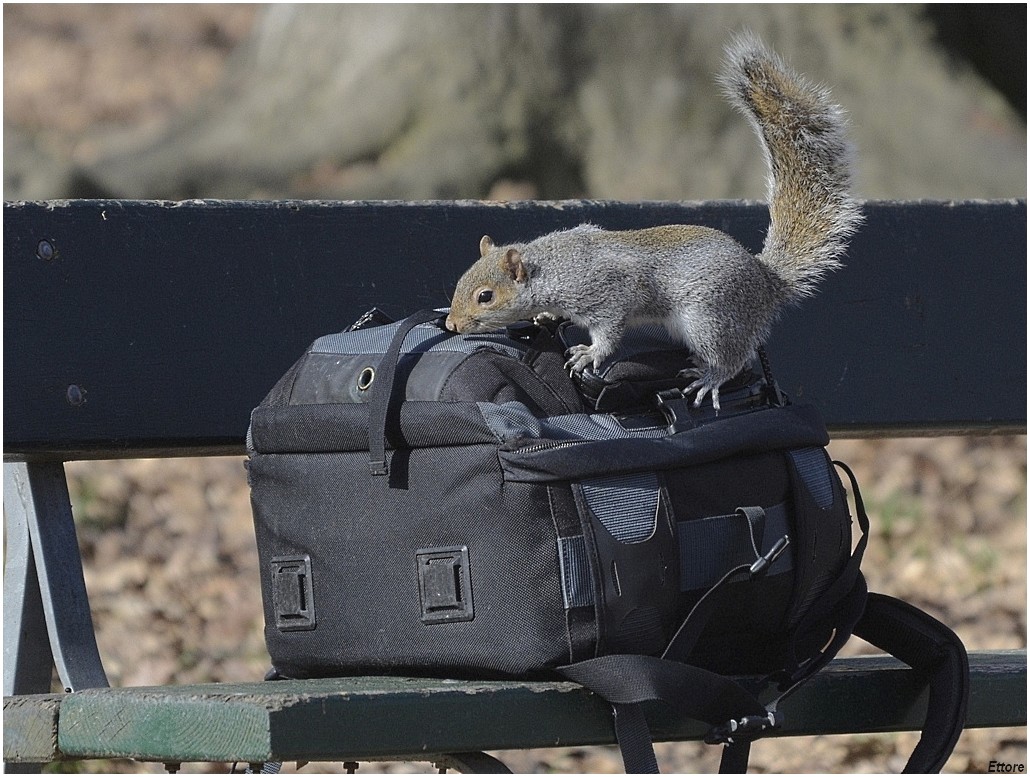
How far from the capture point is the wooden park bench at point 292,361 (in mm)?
1651

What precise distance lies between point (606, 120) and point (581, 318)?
3.74m

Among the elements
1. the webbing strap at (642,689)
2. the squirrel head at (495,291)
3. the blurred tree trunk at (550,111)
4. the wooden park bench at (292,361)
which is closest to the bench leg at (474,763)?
the wooden park bench at (292,361)

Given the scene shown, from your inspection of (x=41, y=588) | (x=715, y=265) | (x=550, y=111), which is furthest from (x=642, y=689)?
(x=550, y=111)

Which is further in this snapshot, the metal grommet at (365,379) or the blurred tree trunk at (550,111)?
the blurred tree trunk at (550,111)

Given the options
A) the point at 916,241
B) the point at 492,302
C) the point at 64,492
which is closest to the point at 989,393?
the point at 916,241

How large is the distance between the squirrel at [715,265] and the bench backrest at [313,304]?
0.71 feet

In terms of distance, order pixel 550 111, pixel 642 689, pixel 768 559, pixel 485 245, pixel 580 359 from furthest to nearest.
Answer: pixel 550 111, pixel 485 245, pixel 580 359, pixel 768 559, pixel 642 689

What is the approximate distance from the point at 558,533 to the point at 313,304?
0.85 meters

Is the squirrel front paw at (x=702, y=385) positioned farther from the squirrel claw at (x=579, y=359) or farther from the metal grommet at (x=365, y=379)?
the metal grommet at (x=365, y=379)

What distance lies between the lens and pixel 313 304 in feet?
7.80

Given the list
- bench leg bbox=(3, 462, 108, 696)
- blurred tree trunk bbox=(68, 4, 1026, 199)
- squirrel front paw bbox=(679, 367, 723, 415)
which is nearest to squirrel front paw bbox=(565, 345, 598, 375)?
squirrel front paw bbox=(679, 367, 723, 415)

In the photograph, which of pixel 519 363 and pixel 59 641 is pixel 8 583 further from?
pixel 519 363

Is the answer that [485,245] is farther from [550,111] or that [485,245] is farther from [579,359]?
[550,111]

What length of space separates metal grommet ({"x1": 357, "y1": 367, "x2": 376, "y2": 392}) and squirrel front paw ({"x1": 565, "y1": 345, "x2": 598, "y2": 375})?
0.25 m
